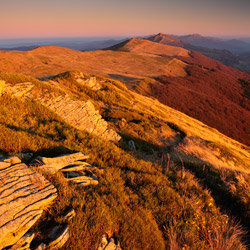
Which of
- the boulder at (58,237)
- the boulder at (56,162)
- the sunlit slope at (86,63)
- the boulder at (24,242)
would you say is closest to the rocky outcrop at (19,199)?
the boulder at (24,242)

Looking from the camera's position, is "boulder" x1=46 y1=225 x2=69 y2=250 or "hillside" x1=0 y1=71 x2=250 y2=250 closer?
"boulder" x1=46 y1=225 x2=69 y2=250

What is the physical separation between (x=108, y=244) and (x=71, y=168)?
7.48ft

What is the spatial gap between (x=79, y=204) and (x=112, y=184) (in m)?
1.26

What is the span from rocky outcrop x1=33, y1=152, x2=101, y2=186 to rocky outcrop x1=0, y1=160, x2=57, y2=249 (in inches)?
23.2

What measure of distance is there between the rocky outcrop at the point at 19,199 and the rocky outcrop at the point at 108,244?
3.89 ft

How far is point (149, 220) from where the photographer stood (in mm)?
3664

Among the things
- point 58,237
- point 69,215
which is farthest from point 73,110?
point 58,237

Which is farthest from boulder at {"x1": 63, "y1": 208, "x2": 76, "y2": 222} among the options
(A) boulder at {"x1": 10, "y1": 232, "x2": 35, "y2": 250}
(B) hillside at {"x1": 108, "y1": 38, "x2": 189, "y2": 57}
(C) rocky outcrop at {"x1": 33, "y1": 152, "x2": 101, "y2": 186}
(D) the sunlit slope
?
(B) hillside at {"x1": 108, "y1": 38, "x2": 189, "y2": 57}

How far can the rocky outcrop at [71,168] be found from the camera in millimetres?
4152

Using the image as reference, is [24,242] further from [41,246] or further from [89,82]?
[89,82]

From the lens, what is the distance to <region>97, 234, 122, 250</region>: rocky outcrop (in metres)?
2.83

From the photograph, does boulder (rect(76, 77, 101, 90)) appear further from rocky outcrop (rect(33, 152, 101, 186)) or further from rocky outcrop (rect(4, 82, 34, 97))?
rocky outcrop (rect(33, 152, 101, 186))

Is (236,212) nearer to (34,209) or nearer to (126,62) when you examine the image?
(34,209)

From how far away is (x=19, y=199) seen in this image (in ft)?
9.31
